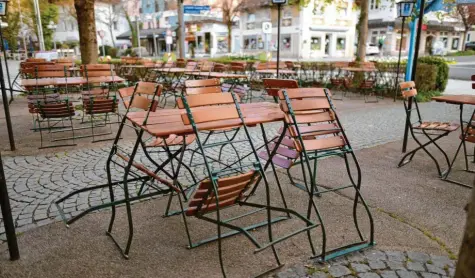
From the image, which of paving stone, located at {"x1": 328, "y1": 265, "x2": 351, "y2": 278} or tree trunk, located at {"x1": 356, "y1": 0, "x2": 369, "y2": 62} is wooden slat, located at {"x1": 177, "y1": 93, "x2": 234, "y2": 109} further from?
tree trunk, located at {"x1": 356, "y1": 0, "x2": 369, "y2": 62}

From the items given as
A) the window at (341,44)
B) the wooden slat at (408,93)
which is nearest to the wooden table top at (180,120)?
the wooden slat at (408,93)

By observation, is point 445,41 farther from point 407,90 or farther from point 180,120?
point 180,120

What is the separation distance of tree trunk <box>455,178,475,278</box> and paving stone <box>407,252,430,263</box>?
64.6 inches

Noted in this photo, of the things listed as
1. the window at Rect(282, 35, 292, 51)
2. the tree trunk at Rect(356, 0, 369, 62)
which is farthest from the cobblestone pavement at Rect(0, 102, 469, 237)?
the window at Rect(282, 35, 292, 51)

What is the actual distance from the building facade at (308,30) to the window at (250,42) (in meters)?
0.25

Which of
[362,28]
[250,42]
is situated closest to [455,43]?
[250,42]

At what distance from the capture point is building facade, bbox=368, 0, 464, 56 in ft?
153

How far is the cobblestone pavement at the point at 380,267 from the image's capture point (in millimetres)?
2650

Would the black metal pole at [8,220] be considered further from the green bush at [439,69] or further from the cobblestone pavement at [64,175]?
the green bush at [439,69]

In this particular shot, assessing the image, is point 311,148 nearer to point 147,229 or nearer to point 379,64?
point 147,229

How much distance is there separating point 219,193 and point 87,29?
1053 cm

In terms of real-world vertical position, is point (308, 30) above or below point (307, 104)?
above

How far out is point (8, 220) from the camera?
8.89ft

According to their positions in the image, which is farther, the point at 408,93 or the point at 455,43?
the point at 455,43
